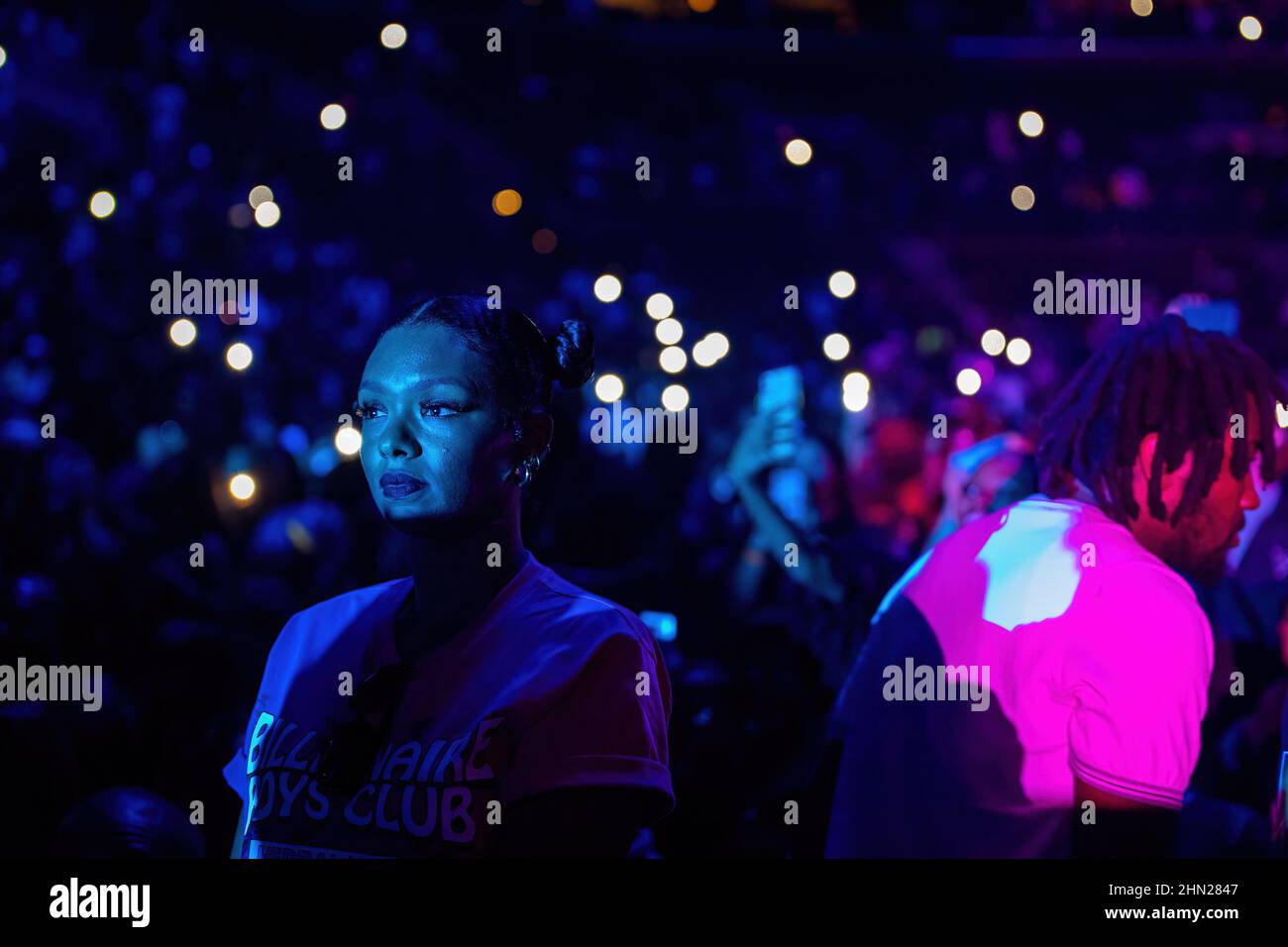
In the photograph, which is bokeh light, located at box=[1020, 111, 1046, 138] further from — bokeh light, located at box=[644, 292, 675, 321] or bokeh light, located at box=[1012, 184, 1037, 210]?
bokeh light, located at box=[644, 292, 675, 321]

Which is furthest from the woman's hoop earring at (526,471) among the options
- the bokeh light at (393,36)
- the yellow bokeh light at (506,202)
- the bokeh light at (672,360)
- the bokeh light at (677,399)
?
the yellow bokeh light at (506,202)

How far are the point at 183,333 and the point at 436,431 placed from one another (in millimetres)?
4766

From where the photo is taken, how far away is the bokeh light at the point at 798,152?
31.3ft

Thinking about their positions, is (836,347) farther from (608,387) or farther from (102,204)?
(102,204)

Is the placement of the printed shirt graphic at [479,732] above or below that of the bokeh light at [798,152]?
below

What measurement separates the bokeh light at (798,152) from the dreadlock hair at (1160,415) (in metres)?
7.62

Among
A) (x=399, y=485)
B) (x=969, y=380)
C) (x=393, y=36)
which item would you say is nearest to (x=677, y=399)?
(x=969, y=380)

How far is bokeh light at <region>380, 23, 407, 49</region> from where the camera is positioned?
831cm

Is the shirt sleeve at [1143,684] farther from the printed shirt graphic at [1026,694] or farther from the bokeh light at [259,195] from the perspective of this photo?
the bokeh light at [259,195]

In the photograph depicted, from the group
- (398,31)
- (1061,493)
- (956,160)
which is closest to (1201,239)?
(956,160)

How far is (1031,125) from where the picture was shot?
35.1 feet

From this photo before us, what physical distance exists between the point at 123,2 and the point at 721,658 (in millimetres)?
6098

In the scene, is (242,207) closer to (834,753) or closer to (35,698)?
(35,698)

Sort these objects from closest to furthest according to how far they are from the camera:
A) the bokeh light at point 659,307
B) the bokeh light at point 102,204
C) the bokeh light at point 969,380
Answer: the bokeh light at point 969,380 < the bokeh light at point 102,204 < the bokeh light at point 659,307
